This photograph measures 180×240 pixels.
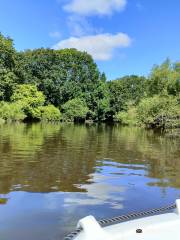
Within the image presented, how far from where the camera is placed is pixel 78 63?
74250 mm

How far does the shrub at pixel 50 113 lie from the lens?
220 ft

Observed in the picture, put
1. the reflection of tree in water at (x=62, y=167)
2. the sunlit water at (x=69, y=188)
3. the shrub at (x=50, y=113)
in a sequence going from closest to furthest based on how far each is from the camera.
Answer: the sunlit water at (x=69, y=188) → the reflection of tree in water at (x=62, y=167) → the shrub at (x=50, y=113)

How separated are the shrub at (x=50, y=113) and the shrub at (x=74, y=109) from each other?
7.21 feet

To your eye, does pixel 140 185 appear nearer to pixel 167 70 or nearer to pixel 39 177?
pixel 39 177

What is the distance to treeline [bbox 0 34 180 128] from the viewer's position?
52.6 m

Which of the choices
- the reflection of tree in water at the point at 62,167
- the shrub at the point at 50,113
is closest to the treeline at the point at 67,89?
the shrub at the point at 50,113

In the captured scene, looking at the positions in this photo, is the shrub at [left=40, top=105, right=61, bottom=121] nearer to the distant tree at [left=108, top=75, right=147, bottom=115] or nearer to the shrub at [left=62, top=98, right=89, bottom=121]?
the shrub at [left=62, top=98, right=89, bottom=121]

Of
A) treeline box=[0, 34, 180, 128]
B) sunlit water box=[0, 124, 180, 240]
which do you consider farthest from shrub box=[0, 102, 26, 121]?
sunlit water box=[0, 124, 180, 240]

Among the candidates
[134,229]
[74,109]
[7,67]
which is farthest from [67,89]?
[134,229]

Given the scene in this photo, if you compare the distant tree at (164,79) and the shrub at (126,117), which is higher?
the distant tree at (164,79)

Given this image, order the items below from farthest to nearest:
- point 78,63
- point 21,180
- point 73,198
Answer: point 78,63 → point 21,180 → point 73,198

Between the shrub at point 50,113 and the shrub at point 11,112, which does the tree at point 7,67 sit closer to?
the shrub at point 11,112

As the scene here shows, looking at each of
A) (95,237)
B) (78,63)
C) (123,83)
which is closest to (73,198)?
(95,237)

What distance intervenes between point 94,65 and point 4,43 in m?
21.0
